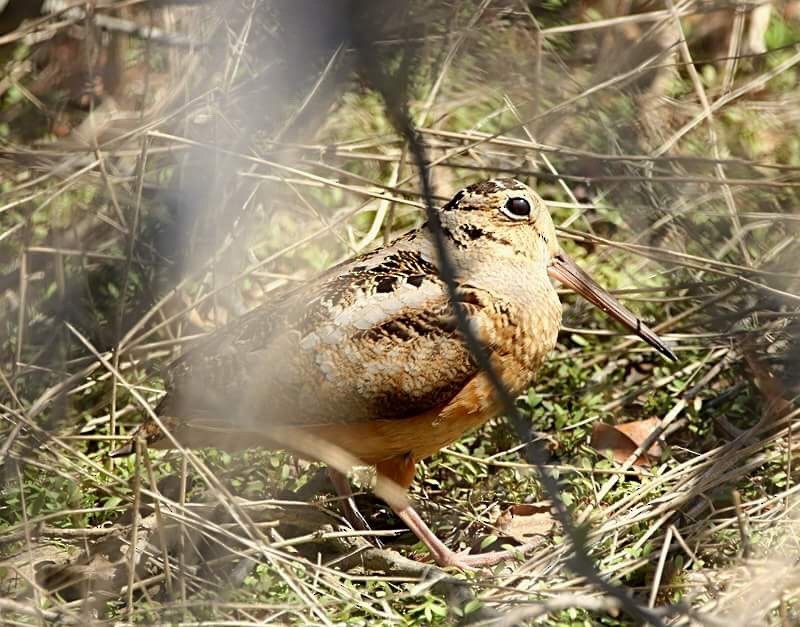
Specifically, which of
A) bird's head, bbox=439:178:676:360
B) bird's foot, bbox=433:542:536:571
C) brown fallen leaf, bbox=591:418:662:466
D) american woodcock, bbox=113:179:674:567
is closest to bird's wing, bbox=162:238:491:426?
american woodcock, bbox=113:179:674:567

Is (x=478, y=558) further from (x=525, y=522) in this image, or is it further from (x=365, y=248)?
(x=365, y=248)

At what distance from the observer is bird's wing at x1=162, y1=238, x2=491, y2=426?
2990mm

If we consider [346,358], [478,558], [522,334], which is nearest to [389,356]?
[346,358]

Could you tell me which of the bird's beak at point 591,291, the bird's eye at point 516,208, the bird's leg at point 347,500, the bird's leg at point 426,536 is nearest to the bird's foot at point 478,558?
the bird's leg at point 426,536

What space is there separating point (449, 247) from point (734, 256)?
3.45 ft

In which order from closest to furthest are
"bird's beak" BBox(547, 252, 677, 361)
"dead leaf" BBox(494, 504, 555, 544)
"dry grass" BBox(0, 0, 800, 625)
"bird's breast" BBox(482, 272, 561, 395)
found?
"dry grass" BBox(0, 0, 800, 625) < "bird's breast" BBox(482, 272, 561, 395) < "dead leaf" BBox(494, 504, 555, 544) < "bird's beak" BBox(547, 252, 677, 361)

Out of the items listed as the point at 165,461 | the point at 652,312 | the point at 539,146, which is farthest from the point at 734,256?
the point at 165,461

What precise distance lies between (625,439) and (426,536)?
0.82m

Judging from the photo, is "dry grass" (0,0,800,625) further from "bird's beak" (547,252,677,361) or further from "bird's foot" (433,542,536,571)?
"bird's beak" (547,252,677,361)

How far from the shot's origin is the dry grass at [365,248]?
294 cm

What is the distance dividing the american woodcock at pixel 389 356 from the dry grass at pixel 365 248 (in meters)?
0.19

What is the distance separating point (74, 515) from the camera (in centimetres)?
332

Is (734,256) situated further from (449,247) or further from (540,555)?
(540,555)

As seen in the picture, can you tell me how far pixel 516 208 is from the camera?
329cm
